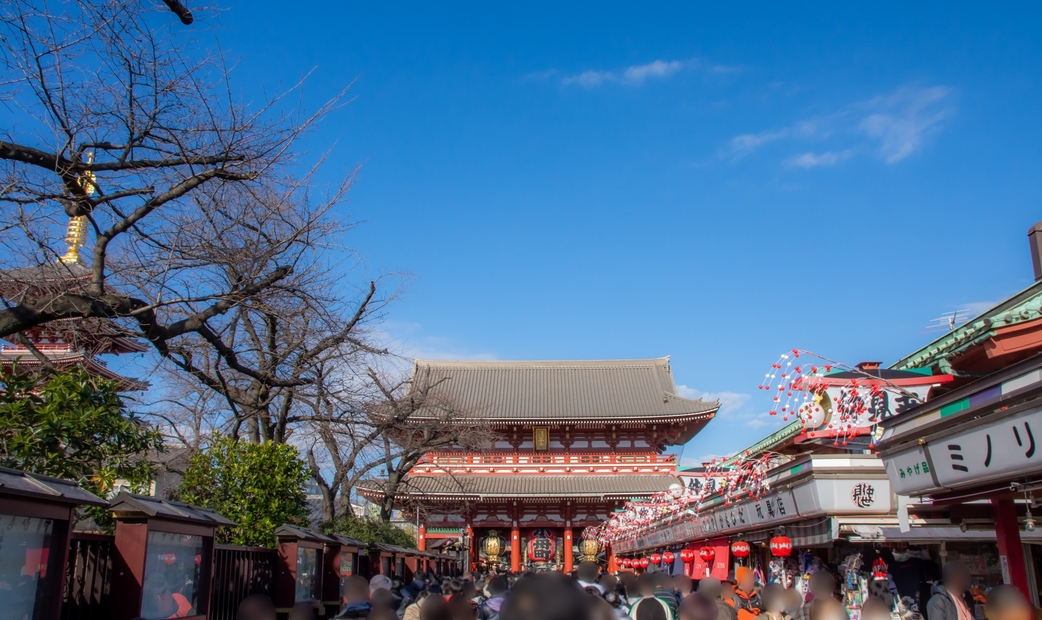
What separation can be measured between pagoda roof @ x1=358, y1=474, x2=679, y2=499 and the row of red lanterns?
9.32 feet

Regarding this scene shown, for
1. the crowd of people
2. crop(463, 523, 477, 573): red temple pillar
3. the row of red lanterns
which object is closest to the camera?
the crowd of people

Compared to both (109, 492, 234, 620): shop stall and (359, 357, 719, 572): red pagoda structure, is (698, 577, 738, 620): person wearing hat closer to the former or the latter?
(109, 492, 234, 620): shop stall

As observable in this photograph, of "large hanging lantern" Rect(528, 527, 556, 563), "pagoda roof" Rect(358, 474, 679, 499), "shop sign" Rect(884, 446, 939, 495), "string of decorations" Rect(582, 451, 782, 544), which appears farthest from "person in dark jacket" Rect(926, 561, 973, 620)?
"large hanging lantern" Rect(528, 527, 556, 563)

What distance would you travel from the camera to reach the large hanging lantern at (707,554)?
18.7 metres

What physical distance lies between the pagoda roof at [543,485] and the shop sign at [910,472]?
2178cm

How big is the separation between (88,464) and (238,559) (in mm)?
2226

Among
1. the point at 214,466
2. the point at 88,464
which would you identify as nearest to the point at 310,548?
the point at 214,466

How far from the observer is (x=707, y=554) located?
19188mm

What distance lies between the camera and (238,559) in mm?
9469

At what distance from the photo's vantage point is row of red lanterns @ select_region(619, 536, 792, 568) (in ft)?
41.4

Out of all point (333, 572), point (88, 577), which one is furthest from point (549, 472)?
point (88, 577)

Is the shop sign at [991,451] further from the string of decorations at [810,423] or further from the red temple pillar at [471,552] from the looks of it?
the red temple pillar at [471,552]

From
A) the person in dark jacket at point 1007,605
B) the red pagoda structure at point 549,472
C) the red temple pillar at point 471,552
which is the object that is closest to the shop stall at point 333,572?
the person in dark jacket at point 1007,605

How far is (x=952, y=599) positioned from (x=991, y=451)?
132 cm
